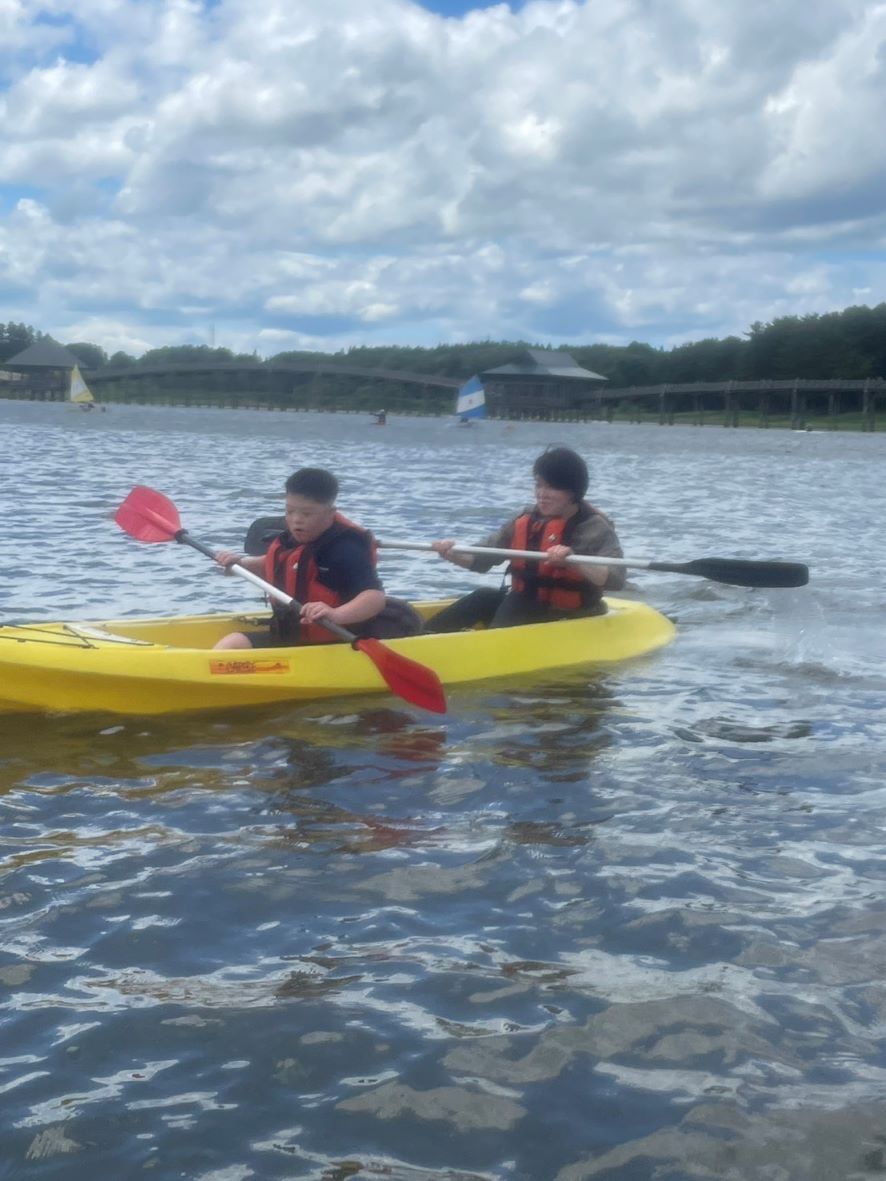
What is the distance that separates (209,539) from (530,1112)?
12213 mm

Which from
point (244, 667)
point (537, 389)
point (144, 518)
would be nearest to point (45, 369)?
point (537, 389)

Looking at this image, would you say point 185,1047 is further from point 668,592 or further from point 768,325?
point 768,325

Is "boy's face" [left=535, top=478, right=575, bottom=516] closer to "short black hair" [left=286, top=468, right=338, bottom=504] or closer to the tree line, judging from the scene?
"short black hair" [left=286, top=468, right=338, bottom=504]

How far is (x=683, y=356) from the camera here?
112875 millimetres

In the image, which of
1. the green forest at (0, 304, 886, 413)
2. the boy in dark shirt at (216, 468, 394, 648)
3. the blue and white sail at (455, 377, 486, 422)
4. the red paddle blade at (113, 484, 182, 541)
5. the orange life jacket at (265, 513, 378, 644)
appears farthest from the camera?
the green forest at (0, 304, 886, 413)

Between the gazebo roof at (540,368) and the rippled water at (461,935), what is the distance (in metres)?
89.9

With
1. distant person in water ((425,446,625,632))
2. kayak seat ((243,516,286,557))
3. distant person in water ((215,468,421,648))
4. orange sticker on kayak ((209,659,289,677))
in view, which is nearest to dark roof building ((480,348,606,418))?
distant person in water ((425,446,625,632))

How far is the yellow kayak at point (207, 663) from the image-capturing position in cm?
632

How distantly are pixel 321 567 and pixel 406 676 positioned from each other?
70 cm

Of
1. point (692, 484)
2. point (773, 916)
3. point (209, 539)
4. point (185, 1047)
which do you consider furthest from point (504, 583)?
point (692, 484)

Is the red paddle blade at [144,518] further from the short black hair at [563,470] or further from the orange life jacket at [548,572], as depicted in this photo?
the short black hair at [563,470]

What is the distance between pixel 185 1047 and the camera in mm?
3363

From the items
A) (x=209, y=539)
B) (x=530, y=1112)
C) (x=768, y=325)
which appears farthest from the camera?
(x=768, y=325)

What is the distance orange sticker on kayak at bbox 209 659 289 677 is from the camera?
21.6ft
